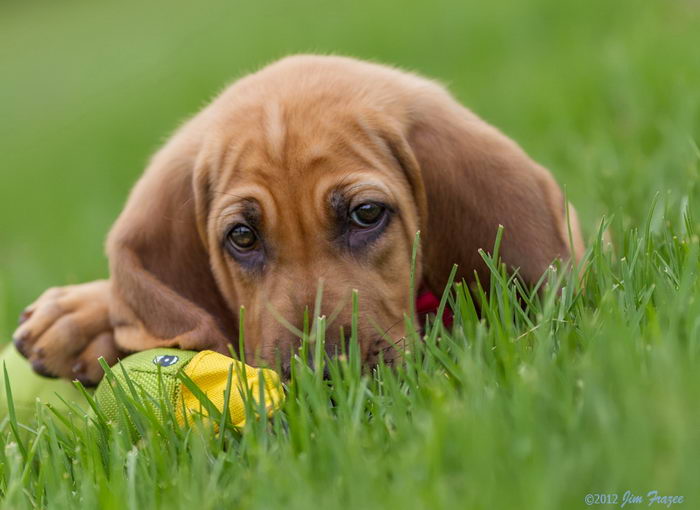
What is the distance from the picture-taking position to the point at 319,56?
4.40 metres

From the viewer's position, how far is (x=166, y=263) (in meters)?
4.16

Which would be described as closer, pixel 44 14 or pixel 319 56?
pixel 319 56

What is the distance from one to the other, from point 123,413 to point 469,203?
152 centimetres

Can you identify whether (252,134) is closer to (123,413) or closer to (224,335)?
(224,335)

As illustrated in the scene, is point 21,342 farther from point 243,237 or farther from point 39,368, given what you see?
point 243,237

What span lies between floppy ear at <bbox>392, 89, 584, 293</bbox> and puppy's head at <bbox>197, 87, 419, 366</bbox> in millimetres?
91

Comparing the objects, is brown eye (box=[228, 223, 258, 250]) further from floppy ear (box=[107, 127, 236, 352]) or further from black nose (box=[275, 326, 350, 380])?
black nose (box=[275, 326, 350, 380])

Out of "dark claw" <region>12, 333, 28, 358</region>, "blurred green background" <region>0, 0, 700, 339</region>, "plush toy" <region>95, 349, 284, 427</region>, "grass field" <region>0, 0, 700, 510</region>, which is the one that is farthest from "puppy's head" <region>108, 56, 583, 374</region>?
"blurred green background" <region>0, 0, 700, 339</region>

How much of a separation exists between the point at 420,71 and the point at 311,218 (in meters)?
6.33

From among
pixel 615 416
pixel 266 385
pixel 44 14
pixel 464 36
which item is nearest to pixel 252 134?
pixel 266 385

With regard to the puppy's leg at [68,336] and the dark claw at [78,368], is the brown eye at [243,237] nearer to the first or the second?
the puppy's leg at [68,336]

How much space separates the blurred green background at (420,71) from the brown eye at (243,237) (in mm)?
1532

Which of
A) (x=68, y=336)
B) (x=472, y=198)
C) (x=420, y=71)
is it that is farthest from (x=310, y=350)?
(x=420, y=71)

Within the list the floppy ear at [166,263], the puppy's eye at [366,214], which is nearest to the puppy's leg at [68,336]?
the floppy ear at [166,263]
